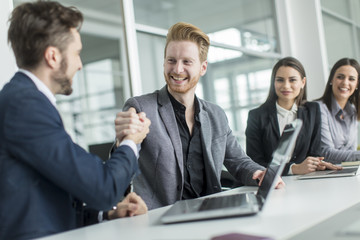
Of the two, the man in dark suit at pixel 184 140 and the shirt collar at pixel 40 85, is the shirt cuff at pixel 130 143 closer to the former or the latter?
the shirt collar at pixel 40 85

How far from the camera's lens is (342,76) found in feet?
12.4

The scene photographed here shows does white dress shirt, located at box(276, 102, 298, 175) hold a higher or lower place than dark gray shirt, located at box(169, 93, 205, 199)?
higher

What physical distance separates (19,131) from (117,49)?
9595 millimetres

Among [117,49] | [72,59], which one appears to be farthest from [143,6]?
[117,49]

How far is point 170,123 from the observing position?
82.8 inches

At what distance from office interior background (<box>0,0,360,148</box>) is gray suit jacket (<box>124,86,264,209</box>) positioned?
2.72 ft

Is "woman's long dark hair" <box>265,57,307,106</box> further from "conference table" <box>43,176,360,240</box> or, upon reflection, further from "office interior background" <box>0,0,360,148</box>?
"conference table" <box>43,176,360,240</box>

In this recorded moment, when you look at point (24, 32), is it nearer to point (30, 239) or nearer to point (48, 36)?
point (48, 36)

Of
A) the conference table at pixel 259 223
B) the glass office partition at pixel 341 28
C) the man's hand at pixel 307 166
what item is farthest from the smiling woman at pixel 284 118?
the glass office partition at pixel 341 28

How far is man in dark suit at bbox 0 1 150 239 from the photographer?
46.1 inches

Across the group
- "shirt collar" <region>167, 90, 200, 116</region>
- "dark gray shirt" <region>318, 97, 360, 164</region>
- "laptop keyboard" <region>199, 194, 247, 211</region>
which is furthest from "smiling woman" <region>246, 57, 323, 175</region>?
"laptop keyboard" <region>199, 194, 247, 211</region>

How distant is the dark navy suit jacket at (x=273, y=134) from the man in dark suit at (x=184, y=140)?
797 millimetres

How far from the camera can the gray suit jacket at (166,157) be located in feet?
6.63

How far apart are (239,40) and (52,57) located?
3742 mm
